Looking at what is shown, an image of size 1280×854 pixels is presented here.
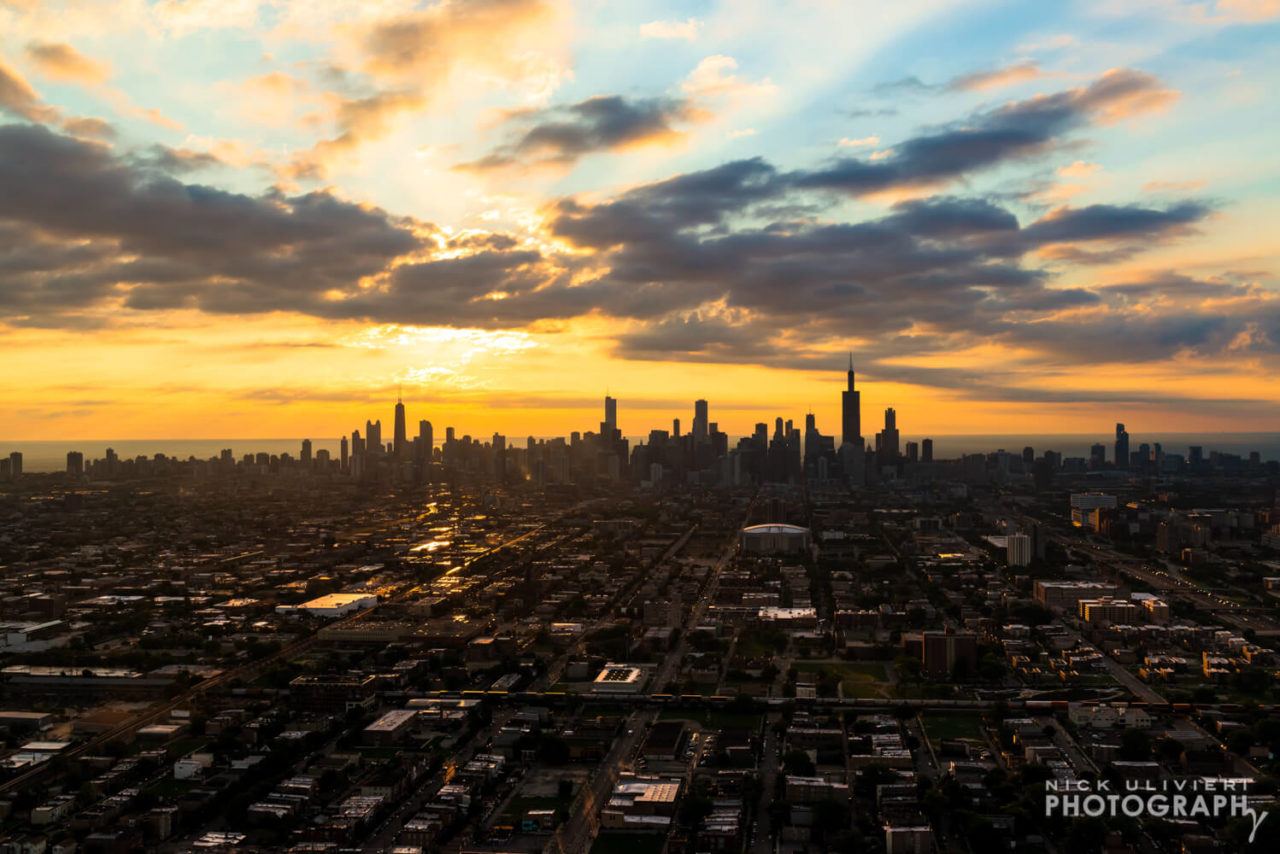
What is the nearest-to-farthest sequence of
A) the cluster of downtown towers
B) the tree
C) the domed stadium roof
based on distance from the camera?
the tree < the domed stadium roof < the cluster of downtown towers

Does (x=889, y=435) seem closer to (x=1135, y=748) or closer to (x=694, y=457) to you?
(x=694, y=457)

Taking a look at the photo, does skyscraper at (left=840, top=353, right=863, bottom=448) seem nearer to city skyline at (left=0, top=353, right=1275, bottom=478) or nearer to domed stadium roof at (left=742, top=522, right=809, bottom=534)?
city skyline at (left=0, top=353, right=1275, bottom=478)

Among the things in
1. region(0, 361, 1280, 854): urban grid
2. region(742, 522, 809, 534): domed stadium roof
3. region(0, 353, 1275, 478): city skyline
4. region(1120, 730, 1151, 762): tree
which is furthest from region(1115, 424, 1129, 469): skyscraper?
region(1120, 730, 1151, 762): tree

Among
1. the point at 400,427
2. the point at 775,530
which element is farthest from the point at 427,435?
the point at 775,530

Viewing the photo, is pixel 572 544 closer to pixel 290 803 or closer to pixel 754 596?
pixel 754 596

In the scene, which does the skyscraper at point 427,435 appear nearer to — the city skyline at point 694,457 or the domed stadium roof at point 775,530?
the city skyline at point 694,457
